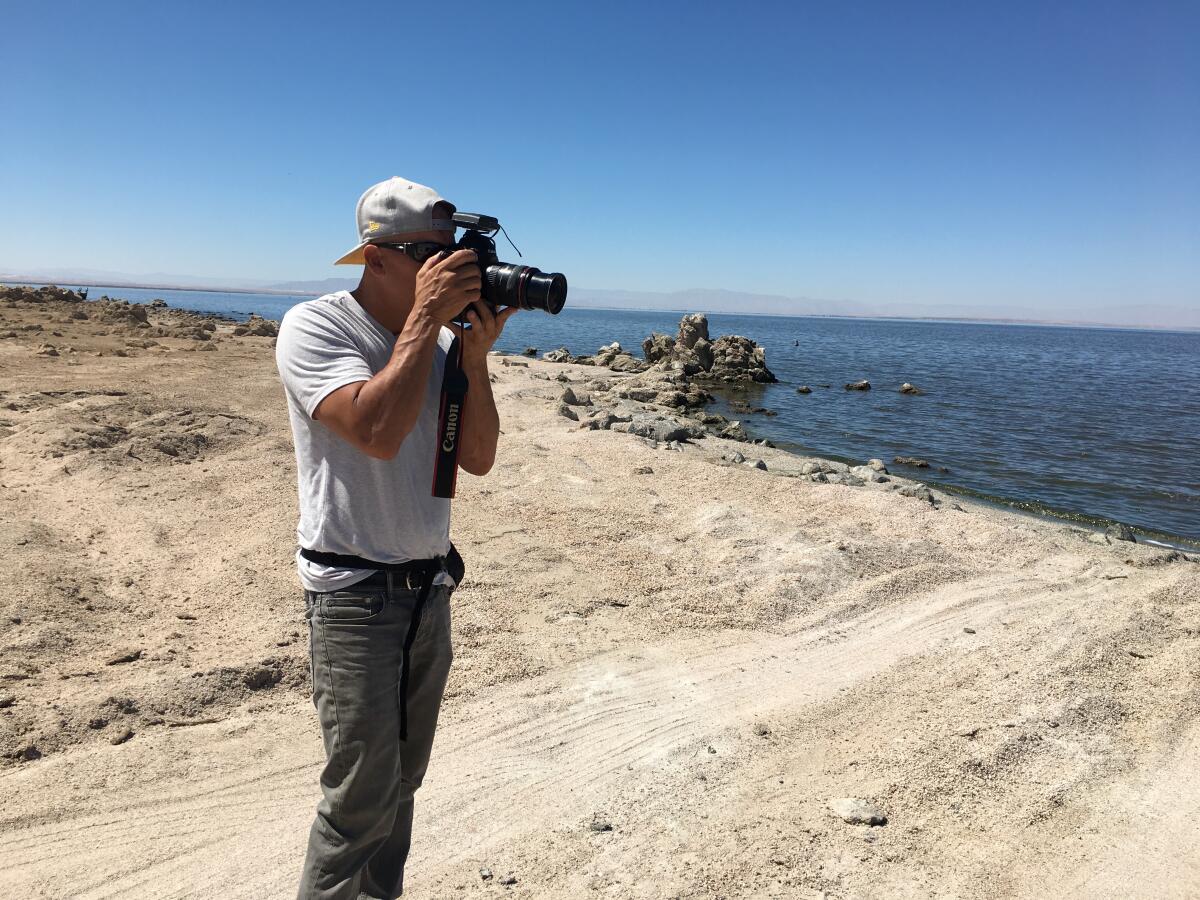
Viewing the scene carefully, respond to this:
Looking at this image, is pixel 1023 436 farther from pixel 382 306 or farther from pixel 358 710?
pixel 358 710

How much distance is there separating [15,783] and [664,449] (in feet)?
32.6

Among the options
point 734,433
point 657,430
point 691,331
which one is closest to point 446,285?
point 657,430

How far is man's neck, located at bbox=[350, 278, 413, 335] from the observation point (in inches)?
93.1

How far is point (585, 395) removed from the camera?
21.6m

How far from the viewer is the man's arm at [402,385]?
204 cm

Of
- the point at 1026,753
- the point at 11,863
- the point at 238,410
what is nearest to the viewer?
the point at 11,863

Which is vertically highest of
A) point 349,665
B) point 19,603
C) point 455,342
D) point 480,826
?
point 455,342

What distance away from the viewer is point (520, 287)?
236 centimetres

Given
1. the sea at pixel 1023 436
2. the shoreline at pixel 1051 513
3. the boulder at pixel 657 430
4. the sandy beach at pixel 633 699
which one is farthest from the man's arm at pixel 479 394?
the sea at pixel 1023 436

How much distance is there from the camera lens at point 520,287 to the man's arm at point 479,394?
55 mm

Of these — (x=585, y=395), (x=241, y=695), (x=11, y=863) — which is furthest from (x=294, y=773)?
(x=585, y=395)

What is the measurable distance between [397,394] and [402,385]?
3cm

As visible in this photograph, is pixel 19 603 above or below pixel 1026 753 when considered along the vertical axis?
above

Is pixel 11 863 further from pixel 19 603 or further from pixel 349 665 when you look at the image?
pixel 19 603
